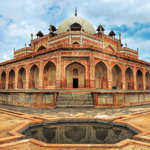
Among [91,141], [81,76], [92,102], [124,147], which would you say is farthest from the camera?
[81,76]

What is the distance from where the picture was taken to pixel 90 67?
57.9 feet

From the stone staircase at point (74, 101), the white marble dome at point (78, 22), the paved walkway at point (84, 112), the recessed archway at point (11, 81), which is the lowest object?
the paved walkway at point (84, 112)

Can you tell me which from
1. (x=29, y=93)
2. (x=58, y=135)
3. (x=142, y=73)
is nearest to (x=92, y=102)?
(x=29, y=93)

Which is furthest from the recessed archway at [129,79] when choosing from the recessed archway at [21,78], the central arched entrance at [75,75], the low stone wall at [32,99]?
the recessed archway at [21,78]

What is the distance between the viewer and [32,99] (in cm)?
1076

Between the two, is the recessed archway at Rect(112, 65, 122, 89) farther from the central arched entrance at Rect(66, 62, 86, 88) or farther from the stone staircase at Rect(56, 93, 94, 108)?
the stone staircase at Rect(56, 93, 94, 108)

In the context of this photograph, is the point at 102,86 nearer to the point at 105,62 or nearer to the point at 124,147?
the point at 105,62

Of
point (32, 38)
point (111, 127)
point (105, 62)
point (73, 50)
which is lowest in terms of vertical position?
point (111, 127)

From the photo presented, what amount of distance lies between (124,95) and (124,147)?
8.46 m

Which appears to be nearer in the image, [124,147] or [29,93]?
[124,147]

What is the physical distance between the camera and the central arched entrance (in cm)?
1903

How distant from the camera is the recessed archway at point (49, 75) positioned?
20156 millimetres

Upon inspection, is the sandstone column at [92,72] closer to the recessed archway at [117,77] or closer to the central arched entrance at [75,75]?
the central arched entrance at [75,75]

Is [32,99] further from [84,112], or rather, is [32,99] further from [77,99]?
[84,112]
